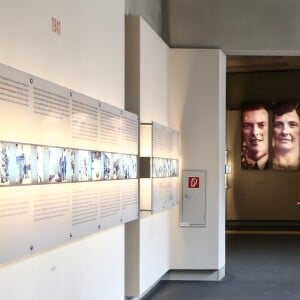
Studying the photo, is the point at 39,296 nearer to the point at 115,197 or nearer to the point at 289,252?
the point at 115,197

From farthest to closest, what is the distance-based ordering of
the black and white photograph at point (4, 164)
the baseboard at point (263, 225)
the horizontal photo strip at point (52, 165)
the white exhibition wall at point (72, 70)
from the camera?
1. the baseboard at point (263, 225)
2. the white exhibition wall at point (72, 70)
3. the horizontal photo strip at point (52, 165)
4. the black and white photograph at point (4, 164)

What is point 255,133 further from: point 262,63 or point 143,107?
point 143,107

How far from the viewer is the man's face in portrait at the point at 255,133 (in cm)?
1727

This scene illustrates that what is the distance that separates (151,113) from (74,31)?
9.45ft

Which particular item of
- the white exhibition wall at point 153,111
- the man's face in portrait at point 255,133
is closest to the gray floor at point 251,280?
the white exhibition wall at point 153,111

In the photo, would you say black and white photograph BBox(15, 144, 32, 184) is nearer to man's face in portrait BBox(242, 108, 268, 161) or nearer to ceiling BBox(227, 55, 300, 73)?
ceiling BBox(227, 55, 300, 73)

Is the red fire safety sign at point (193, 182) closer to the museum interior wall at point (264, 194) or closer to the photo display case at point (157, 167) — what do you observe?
the photo display case at point (157, 167)

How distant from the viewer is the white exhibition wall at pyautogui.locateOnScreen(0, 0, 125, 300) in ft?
12.0

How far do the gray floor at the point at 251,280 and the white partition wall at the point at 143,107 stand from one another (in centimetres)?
53

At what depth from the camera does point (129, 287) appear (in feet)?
22.4

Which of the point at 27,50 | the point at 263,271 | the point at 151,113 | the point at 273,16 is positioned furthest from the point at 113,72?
the point at 263,271

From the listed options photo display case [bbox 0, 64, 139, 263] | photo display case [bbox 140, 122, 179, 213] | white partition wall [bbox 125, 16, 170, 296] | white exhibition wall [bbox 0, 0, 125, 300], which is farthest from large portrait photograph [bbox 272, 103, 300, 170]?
photo display case [bbox 0, 64, 139, 263]

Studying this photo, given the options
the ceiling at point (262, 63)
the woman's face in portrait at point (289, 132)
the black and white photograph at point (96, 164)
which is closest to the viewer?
the black and white photograph at point (96, 164)

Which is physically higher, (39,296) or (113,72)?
(113,72)
